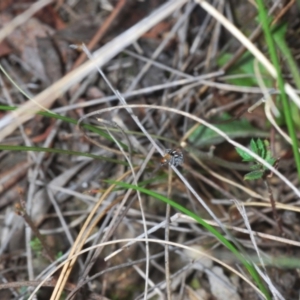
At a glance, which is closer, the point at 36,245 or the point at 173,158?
the point at 173,158

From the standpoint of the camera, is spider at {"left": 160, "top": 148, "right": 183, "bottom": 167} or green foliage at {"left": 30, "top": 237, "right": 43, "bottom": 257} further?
green foliage at {"left": 30, "top": 237, "right": 43, "bottom": 257}

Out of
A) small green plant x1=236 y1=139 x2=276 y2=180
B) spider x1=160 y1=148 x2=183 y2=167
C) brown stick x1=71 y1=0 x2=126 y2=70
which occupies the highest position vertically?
brown stick x1=71 y1=0 x2=126 y2=70

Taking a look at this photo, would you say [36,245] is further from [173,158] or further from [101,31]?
[101,31]

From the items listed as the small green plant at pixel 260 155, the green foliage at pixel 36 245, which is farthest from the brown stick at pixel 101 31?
the small green plant at pixel 260 155

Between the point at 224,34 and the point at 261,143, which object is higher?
the point at 224,34

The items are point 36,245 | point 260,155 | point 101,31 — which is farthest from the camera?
point 101,31

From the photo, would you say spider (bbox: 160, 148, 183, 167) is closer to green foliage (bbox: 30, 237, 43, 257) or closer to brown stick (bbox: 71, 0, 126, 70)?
green foliage (bbox: 30, 237, 43, 257)

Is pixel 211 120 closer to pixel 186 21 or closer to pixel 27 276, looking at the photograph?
pixel 186 21

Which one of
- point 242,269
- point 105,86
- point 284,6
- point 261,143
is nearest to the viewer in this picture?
point 261,143

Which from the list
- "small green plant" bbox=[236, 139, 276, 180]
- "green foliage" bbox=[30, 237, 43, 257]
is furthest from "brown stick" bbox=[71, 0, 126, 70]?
"small green plant" bbox=[236, 139, 276, 180]

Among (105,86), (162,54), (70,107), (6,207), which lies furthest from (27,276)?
(162,54)

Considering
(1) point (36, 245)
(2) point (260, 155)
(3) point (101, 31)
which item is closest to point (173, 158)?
(2) point (260, 155)
